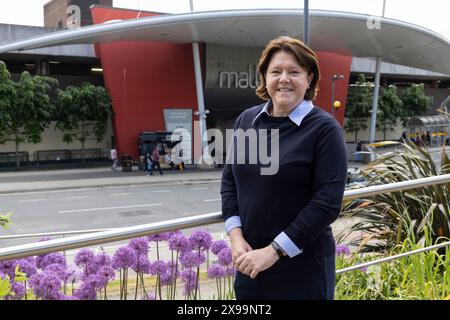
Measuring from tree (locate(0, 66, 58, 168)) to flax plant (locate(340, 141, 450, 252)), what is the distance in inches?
933

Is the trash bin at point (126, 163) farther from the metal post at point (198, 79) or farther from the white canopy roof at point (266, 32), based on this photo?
the white canopy roof at point (266, 32)

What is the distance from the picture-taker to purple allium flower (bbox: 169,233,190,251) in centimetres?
339

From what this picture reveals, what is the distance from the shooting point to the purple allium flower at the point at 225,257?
11.3 feet

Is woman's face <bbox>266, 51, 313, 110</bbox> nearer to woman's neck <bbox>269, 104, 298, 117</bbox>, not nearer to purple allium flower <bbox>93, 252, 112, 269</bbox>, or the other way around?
woman's neck <bbox>269, 104, 298, 117</bbox>

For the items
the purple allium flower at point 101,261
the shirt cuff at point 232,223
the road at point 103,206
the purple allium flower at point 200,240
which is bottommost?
the road at point 103,206

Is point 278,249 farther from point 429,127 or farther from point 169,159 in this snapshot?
point 429,127

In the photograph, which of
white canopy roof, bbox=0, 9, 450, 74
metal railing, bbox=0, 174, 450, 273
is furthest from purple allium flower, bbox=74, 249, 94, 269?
white canopy roof, bbox=0, 9, 450, 74

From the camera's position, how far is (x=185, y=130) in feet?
92.5

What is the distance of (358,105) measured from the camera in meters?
37.4

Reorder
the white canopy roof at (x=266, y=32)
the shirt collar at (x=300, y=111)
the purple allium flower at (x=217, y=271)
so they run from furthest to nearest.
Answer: the white canopy roof at (x=266, y=32)
the purple allium flower at (x=217, y=271)
the shirt collar at (x=300, y=111)

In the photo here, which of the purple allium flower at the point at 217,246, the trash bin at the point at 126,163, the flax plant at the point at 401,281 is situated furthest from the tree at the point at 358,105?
the purple allium flower at the point at 217,246

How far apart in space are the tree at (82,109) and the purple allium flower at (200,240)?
24442 mm

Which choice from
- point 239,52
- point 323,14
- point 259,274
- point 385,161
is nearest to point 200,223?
point 259,274

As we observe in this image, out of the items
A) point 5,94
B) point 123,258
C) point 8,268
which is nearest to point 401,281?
point 123,258
